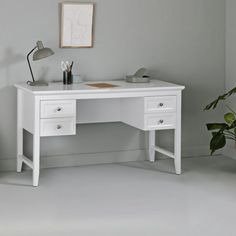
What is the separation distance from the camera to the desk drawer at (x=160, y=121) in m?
4.80

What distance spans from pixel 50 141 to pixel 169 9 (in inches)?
63.4

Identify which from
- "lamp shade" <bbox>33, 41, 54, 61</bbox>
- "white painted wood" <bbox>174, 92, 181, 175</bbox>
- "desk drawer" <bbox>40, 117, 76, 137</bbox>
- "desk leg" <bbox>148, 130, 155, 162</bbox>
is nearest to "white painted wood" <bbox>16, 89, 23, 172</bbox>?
"lamp shade" <bbox>33, 41, 54, 61</bbox>

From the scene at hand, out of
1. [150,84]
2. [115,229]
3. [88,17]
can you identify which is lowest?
[115,229]

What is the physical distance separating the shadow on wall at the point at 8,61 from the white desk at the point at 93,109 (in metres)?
0.15

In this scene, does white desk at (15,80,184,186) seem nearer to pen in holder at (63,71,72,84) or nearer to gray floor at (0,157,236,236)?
pen in holder at (63,71,72,84)

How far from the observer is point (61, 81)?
509 centimetres

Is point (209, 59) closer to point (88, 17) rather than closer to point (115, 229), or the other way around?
point (88, 17)

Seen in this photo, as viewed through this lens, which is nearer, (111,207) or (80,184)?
(111,207)

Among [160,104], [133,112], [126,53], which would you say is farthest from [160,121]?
[126,53]

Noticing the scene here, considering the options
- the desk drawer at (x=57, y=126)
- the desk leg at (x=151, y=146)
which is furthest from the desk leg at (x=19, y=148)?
the desk leg at (x=151, y=146)

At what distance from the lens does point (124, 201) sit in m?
4.21

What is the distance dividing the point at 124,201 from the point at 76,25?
5.50 ft

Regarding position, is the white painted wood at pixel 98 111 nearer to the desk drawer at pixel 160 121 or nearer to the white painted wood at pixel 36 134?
the desk drawer at pixel 160 121

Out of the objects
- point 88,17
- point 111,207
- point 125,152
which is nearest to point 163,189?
point 111,207
